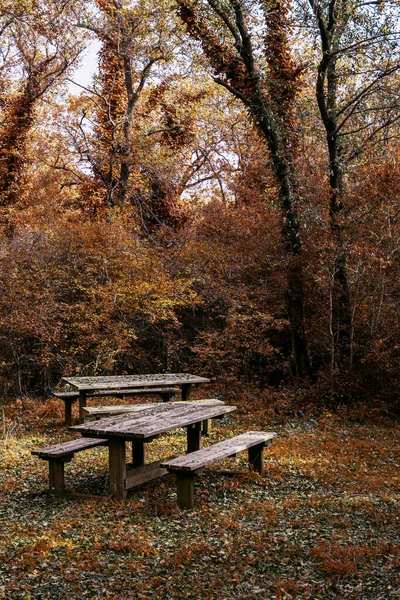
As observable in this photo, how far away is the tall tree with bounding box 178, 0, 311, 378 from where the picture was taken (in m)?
11.9

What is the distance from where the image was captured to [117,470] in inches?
227

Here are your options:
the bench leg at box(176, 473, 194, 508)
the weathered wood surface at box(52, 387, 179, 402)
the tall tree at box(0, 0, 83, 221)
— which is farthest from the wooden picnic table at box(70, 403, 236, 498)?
the tall tree at box(0, 0, 83, 221)

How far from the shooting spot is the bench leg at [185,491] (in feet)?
18.3

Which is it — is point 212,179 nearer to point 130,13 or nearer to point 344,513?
point 130,13

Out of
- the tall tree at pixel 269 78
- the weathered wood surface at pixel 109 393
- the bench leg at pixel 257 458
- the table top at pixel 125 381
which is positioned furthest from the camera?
the tall tree at pixel 269 78

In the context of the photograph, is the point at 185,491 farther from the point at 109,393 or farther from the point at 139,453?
the point at 109,393

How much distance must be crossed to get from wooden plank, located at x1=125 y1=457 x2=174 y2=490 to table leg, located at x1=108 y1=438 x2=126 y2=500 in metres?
0.07

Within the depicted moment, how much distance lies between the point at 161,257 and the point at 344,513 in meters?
8.96

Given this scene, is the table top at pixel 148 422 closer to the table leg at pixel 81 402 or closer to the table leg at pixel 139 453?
the table leg at pixel 139 453

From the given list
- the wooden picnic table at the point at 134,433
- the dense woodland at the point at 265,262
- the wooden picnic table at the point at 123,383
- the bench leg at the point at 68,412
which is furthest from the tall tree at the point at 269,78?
the wooden picnic table at the point at 134,433

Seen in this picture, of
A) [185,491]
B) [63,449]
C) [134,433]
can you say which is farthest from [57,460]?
[185,491]

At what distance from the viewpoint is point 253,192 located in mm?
15148

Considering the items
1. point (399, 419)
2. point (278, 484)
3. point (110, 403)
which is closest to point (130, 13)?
point (110, 403)

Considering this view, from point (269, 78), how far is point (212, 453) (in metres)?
8.69
